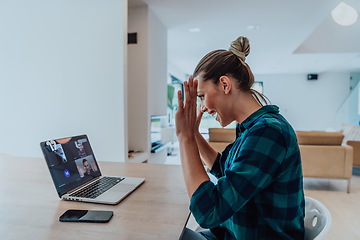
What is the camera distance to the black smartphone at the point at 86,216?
717 millimetres

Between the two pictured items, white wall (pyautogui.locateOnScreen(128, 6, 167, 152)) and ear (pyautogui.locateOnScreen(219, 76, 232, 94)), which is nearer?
ear (pyautogui.locateOnScreen(219, 76, 232, 94))

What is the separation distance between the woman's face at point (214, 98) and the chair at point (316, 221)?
42 centimetres

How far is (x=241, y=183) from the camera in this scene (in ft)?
2.12

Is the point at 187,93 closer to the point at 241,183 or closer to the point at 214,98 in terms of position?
the point at 214,98

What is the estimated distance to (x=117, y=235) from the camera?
2.10ft

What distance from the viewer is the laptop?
896mm

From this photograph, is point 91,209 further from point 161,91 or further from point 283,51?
point 283,51

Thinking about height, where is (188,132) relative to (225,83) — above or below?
below

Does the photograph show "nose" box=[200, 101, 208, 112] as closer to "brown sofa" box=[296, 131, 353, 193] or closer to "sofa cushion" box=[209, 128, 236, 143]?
"sofa cushion" box=[209, 128, 236, 143]

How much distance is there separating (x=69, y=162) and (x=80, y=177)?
77mm

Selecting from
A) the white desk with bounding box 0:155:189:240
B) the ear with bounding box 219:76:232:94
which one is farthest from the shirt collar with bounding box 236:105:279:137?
the white desk with bounding box 0:155:189:240

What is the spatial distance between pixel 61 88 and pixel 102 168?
1.69 meters

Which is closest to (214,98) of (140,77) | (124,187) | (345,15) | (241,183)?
(241,183)

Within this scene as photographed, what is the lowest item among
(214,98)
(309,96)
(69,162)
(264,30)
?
(69,162)
